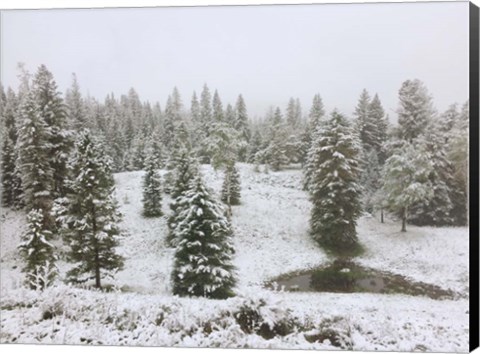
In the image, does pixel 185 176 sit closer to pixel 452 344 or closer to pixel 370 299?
pixel 370 299

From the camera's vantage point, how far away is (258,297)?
36.1 feet

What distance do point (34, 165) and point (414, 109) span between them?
30.8 ft

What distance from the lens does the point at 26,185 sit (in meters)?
12.0

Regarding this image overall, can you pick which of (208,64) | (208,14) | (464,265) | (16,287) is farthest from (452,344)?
(16,287)

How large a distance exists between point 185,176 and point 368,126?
4548 millimetres

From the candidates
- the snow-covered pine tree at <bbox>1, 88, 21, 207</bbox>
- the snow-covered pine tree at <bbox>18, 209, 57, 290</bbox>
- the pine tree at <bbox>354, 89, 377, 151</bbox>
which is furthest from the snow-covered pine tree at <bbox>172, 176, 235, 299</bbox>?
the snow-covered pine tree at <bbox>1, 88, 21, 207</bbox>

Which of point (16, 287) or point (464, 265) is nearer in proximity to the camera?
point (464, 265)

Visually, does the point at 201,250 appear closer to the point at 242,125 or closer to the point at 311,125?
the point at 242,125

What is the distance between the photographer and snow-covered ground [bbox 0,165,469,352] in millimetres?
10734

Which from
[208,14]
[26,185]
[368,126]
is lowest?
[26,185]

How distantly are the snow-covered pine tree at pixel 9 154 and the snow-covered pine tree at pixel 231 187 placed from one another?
518 cm

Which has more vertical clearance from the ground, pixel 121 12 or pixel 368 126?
pixel 121 12

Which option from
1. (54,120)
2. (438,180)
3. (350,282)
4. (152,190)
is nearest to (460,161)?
(438,180)

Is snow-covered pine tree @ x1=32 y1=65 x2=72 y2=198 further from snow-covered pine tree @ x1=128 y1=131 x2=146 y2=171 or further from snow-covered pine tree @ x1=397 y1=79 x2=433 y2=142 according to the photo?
snow-covered pine tree @ x1=397 y1=79 x2=433 y2=142
